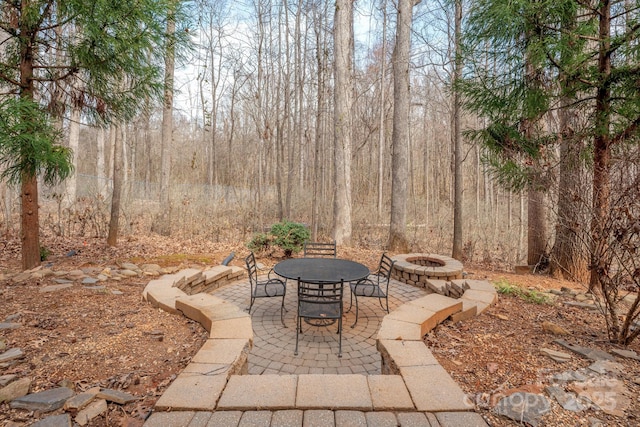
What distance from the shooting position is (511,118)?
186 inches

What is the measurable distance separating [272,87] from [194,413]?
1308 cm

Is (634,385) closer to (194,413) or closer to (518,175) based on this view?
(194,413)

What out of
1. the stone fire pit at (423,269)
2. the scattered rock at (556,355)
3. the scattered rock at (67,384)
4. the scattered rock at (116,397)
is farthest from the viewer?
the stone fire pit at (423,269)

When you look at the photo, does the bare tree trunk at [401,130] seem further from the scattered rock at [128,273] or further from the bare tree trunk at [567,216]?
the scattered rock at [128,273]

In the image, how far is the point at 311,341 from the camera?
3254mm

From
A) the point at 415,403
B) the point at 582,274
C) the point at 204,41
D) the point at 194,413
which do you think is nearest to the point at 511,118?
the point at 582,274

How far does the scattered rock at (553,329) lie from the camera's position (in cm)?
287

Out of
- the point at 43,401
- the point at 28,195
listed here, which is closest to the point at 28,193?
the point at 28,195

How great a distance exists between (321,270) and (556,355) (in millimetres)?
2317

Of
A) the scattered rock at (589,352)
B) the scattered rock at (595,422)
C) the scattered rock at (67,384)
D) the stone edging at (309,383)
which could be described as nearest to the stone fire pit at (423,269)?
the stone edging at (309,383)

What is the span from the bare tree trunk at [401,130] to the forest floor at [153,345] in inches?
120

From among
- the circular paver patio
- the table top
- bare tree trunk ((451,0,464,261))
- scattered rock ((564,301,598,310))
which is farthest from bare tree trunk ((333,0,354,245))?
scattered rock ((564,301,598,310))

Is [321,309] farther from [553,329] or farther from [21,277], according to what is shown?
[21,277]

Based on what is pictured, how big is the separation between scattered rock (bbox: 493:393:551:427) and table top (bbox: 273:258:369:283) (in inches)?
66.9
